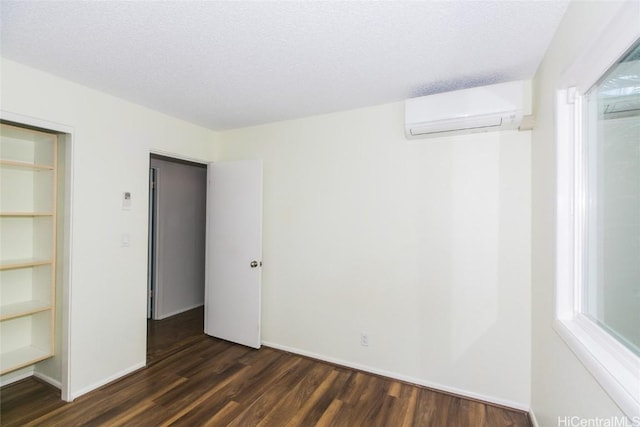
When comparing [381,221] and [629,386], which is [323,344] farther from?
[629,386]

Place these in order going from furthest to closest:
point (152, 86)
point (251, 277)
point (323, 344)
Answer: point (251, 277) < point (323, 344) < point (152, 86)

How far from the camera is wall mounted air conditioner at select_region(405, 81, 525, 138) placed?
1966 millimetres

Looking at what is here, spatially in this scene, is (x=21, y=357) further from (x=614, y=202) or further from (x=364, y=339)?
(x=614, y=202)

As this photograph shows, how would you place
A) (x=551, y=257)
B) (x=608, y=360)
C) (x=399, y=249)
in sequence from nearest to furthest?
(x=608, y=360) → (x=551, y=257) → (x=399, y=249)

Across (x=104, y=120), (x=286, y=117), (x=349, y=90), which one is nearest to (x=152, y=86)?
(x=104, y=120)

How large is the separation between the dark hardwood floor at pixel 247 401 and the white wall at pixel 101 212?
0.81ft

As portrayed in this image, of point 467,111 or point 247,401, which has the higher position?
point 467,111

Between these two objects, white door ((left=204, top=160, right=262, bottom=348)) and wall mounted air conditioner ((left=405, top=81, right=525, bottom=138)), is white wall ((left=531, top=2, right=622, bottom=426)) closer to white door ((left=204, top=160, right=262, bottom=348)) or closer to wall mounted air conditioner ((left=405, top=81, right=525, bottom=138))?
wall mounted air conditioner ((left=405, top=81, right=525, bottom=138))

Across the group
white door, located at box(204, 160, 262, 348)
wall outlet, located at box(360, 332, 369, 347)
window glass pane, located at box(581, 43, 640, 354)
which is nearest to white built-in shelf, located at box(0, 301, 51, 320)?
white door, located at box(204, 160, 262, 348)

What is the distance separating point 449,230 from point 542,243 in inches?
24.3

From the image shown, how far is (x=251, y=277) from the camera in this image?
3057 millimetres

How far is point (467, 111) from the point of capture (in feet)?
6.70

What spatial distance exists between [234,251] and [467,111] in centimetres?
258

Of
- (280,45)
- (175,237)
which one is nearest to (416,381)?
(280,45)
